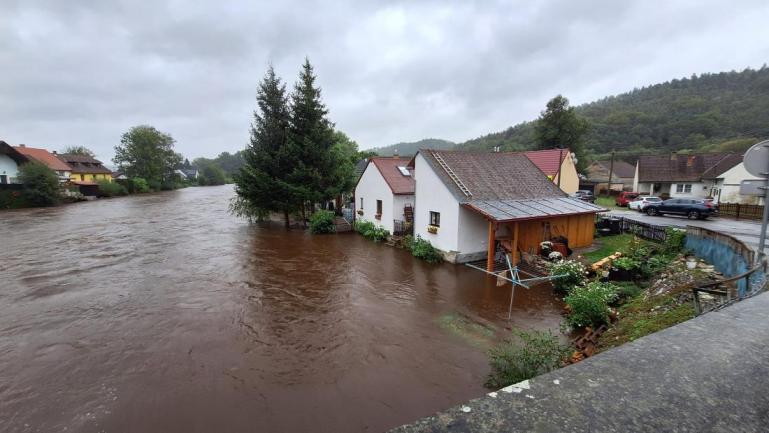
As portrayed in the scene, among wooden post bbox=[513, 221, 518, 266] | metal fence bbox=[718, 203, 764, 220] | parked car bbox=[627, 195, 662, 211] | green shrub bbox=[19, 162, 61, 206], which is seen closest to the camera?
wooden post bbox=[513, 221, 518, 266]

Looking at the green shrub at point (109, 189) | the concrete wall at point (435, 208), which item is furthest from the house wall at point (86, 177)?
the concrete wall at point (435, 208)

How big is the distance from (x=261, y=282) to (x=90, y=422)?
23.8 ft

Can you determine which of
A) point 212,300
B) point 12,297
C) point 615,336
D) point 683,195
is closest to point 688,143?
point 683,195

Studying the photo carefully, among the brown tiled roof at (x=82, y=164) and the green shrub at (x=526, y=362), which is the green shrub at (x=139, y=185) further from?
the green shrub at (x=526, y=362)

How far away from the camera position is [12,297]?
11.3 meters

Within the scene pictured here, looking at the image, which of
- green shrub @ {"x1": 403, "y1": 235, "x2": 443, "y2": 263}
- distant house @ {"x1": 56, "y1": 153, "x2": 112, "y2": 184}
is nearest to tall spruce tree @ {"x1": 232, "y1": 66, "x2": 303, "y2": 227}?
green shrub @ {"x1": 403, "y1": 235, "x2": 443, "y2": 263}

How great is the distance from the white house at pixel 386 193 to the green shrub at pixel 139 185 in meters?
49.7

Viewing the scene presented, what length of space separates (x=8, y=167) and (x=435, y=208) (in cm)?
5188

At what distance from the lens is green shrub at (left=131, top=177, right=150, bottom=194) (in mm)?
55369

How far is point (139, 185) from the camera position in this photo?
5609 cm

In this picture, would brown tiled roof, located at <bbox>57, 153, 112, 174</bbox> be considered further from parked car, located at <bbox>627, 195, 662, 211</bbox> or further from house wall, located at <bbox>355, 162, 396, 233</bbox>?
parked car, located at <bbox>627, 195, 662, 211</bbox>

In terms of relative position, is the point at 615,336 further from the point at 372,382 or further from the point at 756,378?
the point at 756,378

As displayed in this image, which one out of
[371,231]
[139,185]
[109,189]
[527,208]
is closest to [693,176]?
[527,208]

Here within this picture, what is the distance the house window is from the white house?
319 centimetres
